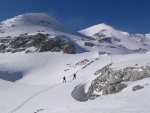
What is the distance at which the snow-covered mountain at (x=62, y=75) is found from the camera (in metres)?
20.6

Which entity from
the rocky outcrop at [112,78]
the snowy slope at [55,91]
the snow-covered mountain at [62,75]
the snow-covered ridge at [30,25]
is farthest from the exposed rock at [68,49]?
the rocky outcrop at [112,78]

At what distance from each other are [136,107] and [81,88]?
23.3 m

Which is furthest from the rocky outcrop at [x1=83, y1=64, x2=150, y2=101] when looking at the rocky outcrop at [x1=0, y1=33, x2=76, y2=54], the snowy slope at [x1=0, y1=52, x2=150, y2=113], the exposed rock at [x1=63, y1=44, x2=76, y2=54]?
the rocky outcrop at [x1=0, y1=33, x2=76, y2=54]

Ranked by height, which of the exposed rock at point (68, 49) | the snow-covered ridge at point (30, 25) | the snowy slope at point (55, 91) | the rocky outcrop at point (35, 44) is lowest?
the snowy slope at point (55, 91)

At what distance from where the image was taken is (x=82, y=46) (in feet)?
381

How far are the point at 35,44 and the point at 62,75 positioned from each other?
3845cm

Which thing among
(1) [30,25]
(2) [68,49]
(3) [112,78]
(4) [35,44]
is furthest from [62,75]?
(1) [30,25]

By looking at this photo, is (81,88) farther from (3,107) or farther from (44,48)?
(44,48)

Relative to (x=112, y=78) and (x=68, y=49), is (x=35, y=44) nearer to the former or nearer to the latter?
(x=68, y=49)

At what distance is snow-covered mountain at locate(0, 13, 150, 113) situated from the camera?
20.6 metres

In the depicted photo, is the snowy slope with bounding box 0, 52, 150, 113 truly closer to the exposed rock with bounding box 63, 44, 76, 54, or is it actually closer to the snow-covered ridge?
the exposed rock with bounding box 63, 44, 76, 54

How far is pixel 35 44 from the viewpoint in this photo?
103312 millimetres

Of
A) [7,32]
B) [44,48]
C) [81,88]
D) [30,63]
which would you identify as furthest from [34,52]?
[81,88]

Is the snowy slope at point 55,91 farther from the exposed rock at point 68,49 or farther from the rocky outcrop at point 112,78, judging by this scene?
the exposed rock at point 68,49
